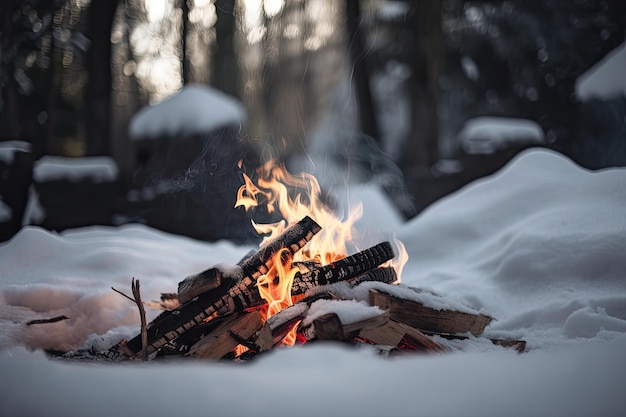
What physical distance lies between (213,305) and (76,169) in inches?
233

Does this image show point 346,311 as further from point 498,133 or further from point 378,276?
point 498,133

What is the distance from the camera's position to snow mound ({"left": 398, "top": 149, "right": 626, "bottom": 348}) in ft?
10.2

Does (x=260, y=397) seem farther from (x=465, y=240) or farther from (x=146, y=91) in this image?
(x=146, y=91)

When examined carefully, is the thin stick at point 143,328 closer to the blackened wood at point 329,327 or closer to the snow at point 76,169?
the blackened wood at point 329,327

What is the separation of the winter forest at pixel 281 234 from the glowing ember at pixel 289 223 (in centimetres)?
2

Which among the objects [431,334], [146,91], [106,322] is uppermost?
[146,91]

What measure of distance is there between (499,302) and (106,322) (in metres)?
2.26

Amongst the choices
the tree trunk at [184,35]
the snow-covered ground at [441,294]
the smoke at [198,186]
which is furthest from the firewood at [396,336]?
the tree trunk at [184,35]

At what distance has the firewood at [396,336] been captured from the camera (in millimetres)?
2344

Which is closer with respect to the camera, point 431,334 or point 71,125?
point 431,334

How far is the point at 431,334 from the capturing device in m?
2.74

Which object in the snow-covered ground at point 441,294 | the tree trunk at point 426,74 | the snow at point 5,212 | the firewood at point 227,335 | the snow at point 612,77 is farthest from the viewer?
the tree trunk at point 426,74

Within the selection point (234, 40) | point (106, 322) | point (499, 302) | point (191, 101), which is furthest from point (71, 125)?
point (499, 302)

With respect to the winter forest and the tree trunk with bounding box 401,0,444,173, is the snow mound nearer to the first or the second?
the winter forest
